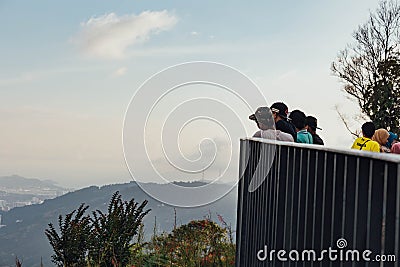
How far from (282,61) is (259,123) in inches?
857

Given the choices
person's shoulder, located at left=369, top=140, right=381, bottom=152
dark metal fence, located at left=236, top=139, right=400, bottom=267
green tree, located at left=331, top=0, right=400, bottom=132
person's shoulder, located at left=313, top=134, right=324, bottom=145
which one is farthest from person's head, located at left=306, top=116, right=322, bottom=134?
green tree, located at left=331, top=0, right=400, bottom=132

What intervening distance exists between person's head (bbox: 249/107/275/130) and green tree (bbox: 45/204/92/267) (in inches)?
94.4

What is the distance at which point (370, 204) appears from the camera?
2.83 m

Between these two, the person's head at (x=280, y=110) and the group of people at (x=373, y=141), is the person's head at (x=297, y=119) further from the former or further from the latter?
the group of people at (x=373, y=141)

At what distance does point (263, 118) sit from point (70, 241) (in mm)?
2703

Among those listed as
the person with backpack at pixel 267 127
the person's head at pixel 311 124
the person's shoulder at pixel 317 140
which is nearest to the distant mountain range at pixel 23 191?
the person's head at pixel 311 124

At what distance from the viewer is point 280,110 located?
7.59 m

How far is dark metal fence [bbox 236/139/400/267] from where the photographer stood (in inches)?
106

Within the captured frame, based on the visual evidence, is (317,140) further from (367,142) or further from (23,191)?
(23,191)

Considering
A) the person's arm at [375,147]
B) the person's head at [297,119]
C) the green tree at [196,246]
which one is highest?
the person's head at [297,119]

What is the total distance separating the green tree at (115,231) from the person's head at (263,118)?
6.34ft

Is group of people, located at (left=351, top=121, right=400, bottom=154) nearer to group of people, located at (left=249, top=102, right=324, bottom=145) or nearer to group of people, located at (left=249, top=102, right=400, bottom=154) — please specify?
group of people, located at (left=249, top=102, right=400, bottom=154)

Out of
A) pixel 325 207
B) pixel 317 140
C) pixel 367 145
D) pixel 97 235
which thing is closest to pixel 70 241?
pixel 97 235

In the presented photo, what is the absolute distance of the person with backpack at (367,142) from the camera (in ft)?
24.8
